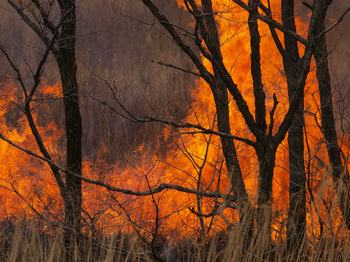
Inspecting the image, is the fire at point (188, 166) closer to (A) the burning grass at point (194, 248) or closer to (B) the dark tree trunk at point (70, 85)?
(B) the dark tree trunk at point (70, 85)

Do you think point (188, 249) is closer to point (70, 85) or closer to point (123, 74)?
point (70, 85)

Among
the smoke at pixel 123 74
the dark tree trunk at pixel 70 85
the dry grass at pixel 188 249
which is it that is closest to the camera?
the dry grass at pixel 188 249

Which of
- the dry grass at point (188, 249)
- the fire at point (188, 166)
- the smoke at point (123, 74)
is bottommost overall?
the dry grass at point (188, 249)

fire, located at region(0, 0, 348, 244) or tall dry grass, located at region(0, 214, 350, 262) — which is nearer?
tall dry grass, located at region(0, 214, 350, 262)

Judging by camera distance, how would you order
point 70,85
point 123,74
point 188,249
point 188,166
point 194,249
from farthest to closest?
point 123,74 < point 188,166 < point 70,85 < point 194,249 < point 188,249

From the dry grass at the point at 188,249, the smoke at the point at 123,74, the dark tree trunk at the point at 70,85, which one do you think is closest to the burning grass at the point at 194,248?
the dry grass at the point at 188,249

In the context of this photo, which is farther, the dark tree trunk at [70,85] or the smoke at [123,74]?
the smoke at [123,74]

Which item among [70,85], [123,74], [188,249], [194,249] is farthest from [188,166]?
[123,74]

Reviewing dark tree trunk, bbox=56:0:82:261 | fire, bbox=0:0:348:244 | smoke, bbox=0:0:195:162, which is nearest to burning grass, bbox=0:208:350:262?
fire, bbox=0:0:348:244

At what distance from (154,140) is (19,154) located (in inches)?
170

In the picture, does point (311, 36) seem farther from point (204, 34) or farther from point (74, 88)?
point (74, 88)

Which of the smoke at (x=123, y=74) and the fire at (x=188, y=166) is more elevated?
the smoke at (x=123, y=74)

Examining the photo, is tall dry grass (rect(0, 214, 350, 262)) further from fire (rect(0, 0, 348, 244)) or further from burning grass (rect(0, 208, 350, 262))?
fire (rect(0, 0, 348, 244))

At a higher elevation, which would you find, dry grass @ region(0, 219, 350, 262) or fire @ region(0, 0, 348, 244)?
fire @ region(0, 0, 348, 244)
